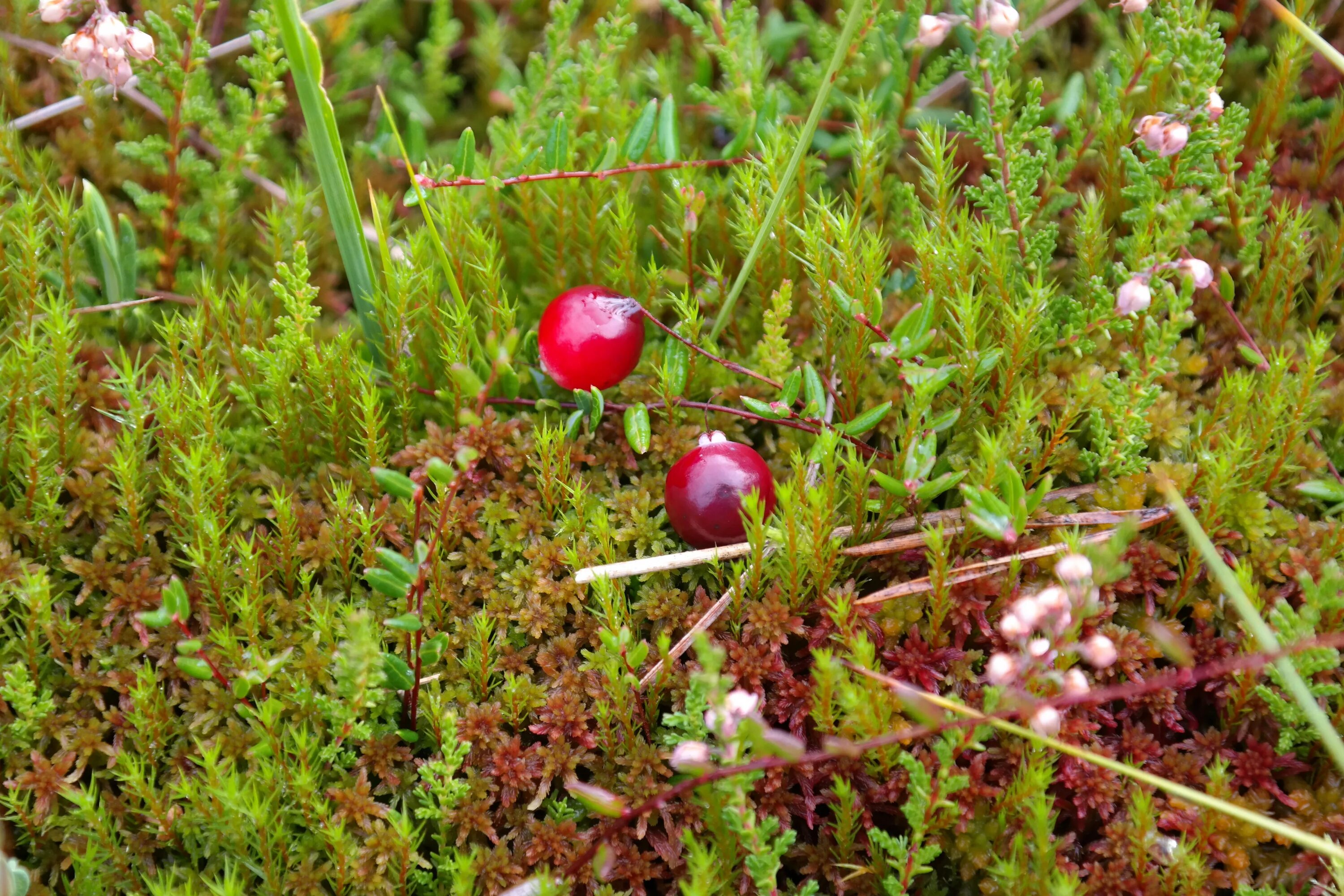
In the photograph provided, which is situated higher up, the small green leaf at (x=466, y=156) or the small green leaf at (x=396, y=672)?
the small green leaf at (x=466, y=156)

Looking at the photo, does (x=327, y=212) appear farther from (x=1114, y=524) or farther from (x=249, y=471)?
(x=1114, y=524)

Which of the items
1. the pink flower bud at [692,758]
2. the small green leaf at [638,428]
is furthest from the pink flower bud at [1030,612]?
the small green leaf at [638,428]

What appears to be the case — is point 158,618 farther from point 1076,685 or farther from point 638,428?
point 1076,685

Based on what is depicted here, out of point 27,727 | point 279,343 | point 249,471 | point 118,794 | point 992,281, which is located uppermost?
point 992,281

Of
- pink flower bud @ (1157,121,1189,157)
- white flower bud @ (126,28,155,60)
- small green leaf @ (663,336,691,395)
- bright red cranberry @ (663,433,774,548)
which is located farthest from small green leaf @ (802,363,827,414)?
white flower bud @ (126,28,155,60)

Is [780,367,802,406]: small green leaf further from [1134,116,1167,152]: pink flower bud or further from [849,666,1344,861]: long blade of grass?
[1134,116,1167,152]: pink flower bud

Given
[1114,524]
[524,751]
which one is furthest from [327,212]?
[1114,524]

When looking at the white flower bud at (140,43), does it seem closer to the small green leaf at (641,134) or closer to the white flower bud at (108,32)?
the white flower bud at (108,32)
